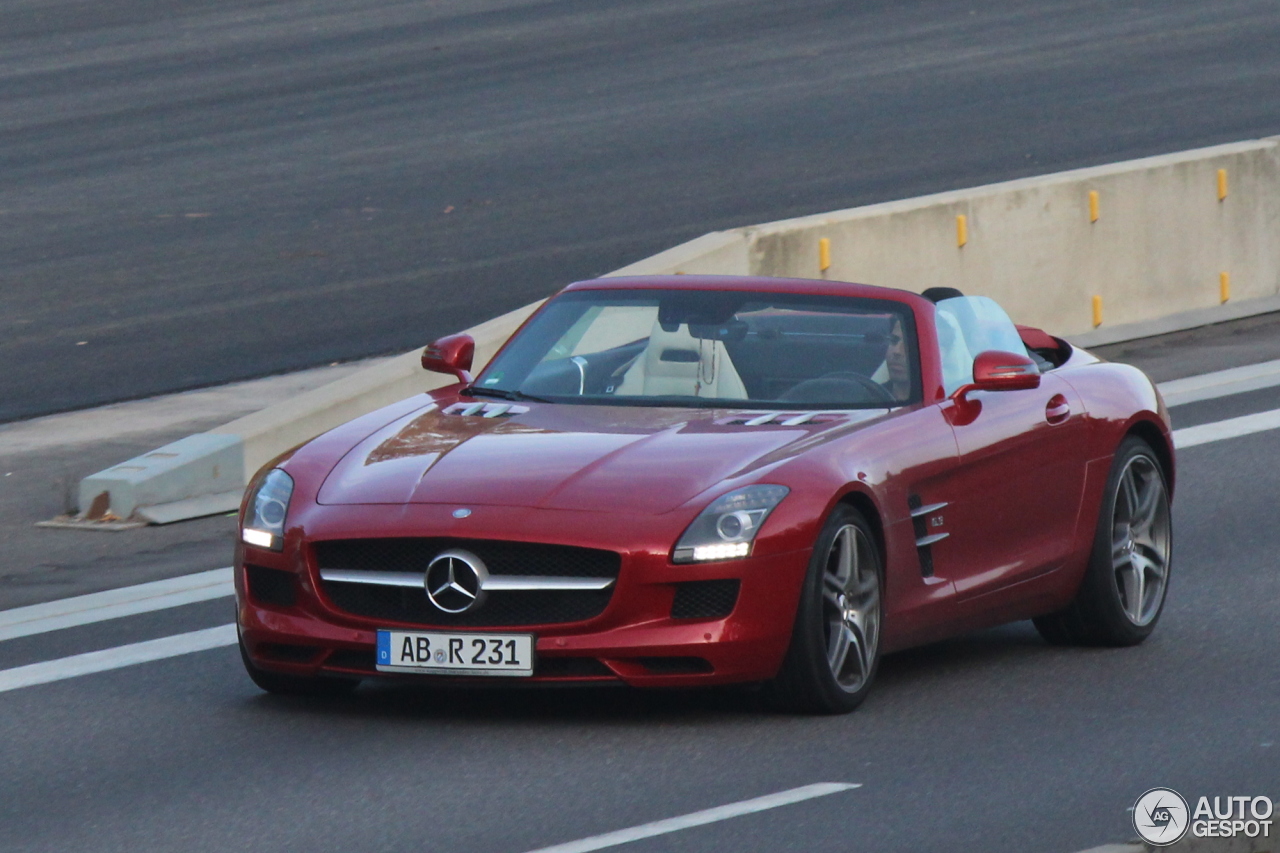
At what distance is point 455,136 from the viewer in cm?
2678

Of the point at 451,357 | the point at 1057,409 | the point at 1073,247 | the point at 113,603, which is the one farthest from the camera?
the point at 1073,247

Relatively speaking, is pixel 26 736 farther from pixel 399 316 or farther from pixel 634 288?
pixel 399 316

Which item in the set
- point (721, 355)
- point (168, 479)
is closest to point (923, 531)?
point (721, 355)

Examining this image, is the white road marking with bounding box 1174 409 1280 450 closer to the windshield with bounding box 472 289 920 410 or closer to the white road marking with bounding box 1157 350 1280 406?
the white road marking with bounding box 1157 350 1280 406

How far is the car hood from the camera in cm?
→ 791

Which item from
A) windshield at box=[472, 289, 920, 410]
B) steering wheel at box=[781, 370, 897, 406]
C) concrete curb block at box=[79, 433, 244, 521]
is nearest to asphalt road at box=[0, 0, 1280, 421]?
concrete curb block at box=[79, 433, 244, 521]

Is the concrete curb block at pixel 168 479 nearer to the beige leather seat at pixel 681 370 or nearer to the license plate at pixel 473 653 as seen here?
A: the beige leather seat at pixel 681 370

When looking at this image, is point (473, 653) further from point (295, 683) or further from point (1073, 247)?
point (1073, 247)

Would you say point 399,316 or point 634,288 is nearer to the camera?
point 634,288

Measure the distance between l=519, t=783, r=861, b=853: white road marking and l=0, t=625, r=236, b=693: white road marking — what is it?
3.18 metres

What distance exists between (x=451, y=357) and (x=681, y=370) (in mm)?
986

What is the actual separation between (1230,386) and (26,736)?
977cm

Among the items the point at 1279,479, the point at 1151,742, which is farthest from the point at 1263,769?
the point at 1279,479

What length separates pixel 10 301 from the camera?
63.6 ft
